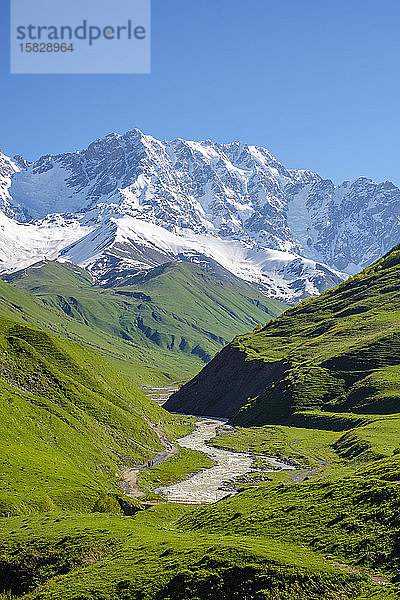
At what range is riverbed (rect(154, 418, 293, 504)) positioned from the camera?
113m

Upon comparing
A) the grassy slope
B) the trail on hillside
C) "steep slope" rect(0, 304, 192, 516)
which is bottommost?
the trail on hillside

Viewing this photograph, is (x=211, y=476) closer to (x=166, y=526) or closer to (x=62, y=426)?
(x=62, y=426)

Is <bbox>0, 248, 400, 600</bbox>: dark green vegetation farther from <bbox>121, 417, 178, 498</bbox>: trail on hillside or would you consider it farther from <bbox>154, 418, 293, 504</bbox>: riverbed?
<bbox>154, 418, 293, 504</bbox>: riverbed

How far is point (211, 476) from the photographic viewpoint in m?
136

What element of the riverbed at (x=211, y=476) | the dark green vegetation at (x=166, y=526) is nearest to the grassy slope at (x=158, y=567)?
the dark green vegetation at (x=166, y=526)

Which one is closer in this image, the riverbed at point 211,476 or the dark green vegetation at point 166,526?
the dark green vegetation at point 166,526

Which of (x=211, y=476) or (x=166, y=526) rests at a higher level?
(x=166, y=526)

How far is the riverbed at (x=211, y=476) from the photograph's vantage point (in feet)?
371

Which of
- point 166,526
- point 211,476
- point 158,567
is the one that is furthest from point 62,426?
point 158,567

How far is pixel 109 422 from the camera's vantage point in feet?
493

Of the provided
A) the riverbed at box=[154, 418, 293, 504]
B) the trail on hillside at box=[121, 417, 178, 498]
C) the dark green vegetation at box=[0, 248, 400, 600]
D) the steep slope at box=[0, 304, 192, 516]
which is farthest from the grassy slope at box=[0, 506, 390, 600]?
the trail on hillside at box=[121, 417, 178, 498]

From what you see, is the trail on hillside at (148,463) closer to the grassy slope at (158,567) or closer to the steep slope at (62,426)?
the steep slope at (62,426)

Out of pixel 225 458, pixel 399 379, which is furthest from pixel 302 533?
pixel 399 379

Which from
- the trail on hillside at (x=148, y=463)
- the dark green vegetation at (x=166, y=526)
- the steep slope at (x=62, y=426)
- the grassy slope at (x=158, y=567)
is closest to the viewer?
the grassy slope at (x=158, y=567)
